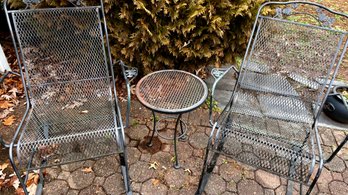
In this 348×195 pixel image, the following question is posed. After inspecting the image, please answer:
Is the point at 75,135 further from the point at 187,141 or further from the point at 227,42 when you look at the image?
the point at 227,42

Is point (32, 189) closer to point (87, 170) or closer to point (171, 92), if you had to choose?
point (87, 170)

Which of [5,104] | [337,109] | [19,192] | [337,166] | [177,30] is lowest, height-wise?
[19,192]

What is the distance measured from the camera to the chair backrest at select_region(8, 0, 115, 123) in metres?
2.31

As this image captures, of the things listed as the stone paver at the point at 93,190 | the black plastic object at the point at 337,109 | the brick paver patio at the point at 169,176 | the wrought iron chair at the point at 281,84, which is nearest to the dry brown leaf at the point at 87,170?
the brick paver patio at the point at 169,176

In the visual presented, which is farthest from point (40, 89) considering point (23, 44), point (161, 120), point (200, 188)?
point (200, 188)

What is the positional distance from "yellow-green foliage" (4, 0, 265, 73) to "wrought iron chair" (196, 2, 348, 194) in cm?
47

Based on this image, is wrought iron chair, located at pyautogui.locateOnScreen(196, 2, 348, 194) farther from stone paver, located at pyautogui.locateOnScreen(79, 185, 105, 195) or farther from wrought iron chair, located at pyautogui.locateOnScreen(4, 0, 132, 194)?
wrought iron chair, located at pyautogui.locateOnScreen(4, 0, 132, 194)

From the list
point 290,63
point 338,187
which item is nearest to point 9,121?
point 290,63

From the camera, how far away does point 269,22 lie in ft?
7.79

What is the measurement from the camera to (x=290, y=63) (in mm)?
2518

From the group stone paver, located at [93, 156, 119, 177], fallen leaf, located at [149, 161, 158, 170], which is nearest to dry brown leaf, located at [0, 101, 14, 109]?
stone paver, located at [93, 156, 119, 177]

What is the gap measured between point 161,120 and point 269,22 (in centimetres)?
152

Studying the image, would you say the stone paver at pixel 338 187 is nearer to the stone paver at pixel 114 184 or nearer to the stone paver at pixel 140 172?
the stone paver at pixel 140 172

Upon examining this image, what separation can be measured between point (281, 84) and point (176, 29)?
122 centimetres
